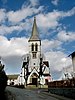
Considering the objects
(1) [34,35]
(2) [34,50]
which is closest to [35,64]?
(2) [34,50]

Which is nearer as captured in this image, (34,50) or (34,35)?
(34,50)

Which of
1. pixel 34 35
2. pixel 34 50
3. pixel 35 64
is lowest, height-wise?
pixel 35 64

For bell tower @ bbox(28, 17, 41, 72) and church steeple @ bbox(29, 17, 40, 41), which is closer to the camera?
bell tower @ bbox(28, 17, 41, 72)

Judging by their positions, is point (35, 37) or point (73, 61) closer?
point (73, 61)

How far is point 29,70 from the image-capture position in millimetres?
116000

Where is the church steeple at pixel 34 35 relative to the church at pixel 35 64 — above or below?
above

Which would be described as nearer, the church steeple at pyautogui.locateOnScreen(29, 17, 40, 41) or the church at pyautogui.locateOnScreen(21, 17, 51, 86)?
the church at pyautogui.locateOnScreen(21, 17, 51, 86)

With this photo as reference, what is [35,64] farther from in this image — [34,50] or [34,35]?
[34,35]

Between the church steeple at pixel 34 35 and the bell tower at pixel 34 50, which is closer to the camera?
the bell tower at pixel 34 50

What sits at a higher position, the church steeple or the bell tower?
the church steeple

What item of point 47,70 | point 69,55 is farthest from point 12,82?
point 69,55

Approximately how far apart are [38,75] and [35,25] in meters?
22.6

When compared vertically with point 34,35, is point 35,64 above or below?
below

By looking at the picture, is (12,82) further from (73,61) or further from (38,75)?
(73,61)
